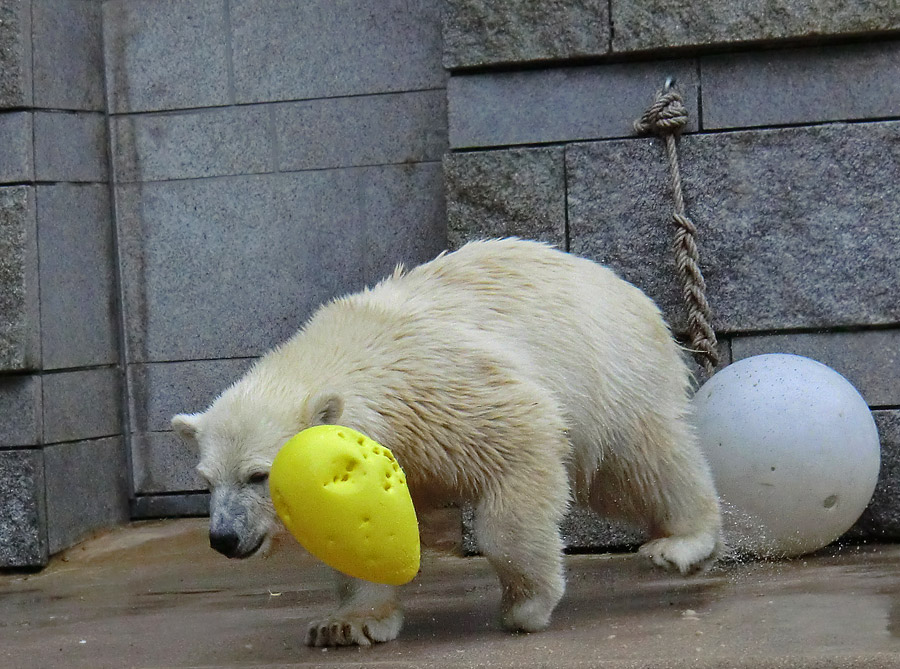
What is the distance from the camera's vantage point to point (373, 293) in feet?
12.0

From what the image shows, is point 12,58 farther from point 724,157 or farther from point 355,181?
point 724,157

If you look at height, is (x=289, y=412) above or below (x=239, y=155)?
below

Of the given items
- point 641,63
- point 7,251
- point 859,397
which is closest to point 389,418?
point 859,397

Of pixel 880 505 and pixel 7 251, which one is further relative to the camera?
pixel 7 251

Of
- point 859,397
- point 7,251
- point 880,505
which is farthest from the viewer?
point 7,251

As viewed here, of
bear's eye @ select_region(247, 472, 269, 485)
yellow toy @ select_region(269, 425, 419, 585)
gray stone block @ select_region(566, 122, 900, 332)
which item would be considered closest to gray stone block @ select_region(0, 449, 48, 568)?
bear's eye @ select_region(247, 472, 269, 485)

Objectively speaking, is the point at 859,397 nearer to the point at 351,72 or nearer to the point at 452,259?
the point at 452,259

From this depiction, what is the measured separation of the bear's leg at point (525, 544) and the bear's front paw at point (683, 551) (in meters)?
0.52

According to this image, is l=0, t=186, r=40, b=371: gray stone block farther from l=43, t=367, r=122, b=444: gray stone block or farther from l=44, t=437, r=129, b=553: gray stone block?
l=44, t=437, r=129, b=553: gray stone block

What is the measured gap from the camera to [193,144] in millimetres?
5773

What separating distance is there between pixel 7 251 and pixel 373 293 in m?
2.31

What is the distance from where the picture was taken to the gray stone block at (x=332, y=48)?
554 cm

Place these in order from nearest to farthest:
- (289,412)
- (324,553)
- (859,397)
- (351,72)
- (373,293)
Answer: (324,553)
(289,412)
(373,293)
(859,397)
(351,72)

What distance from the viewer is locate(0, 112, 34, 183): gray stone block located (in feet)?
17.1
